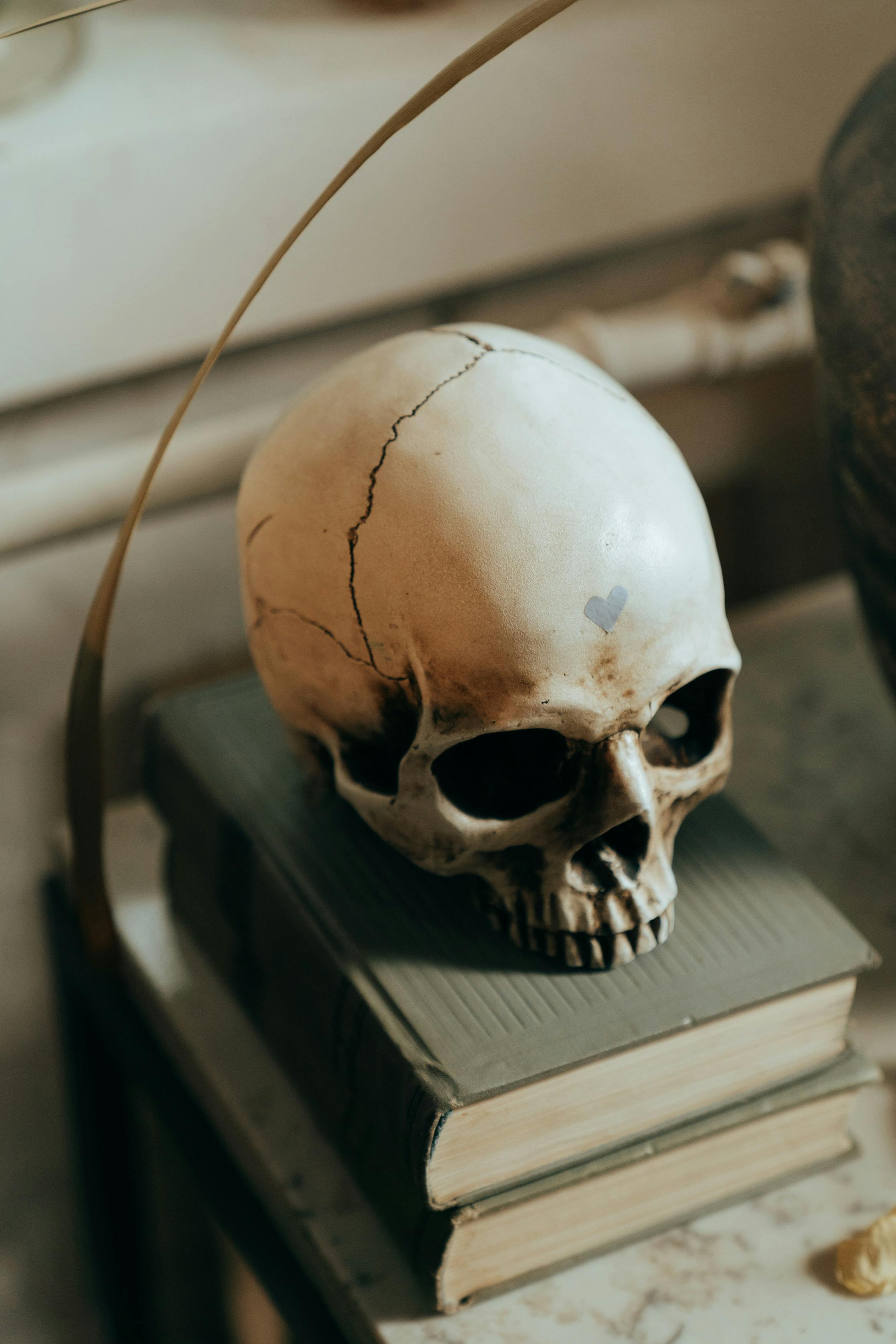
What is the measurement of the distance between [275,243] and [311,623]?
423mm

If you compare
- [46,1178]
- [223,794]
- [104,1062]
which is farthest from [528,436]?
[46,1178]

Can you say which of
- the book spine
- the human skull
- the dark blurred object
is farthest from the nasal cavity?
the dark blurred object

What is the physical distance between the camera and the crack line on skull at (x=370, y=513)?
24.6 inches

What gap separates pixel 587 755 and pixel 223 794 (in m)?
0.26

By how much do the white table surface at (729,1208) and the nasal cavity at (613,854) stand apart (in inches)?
Answer: 8.5

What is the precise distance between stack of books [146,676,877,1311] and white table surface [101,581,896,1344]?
2cm

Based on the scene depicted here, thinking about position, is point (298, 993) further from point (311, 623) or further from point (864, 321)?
point (864, 321)

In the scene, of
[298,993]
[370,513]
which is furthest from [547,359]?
[298,993]

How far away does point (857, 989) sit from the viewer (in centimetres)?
87

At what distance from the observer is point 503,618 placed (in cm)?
60

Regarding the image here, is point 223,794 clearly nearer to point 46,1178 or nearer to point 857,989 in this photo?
point 857,989

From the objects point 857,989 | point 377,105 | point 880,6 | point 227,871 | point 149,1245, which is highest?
point 377,105

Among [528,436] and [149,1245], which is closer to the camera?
[528,436]

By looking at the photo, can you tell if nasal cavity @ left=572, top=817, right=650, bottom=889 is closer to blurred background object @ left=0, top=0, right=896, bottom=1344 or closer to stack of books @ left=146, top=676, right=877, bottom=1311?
stack of books @ left=146, top=676, right=877, bottom=1311
